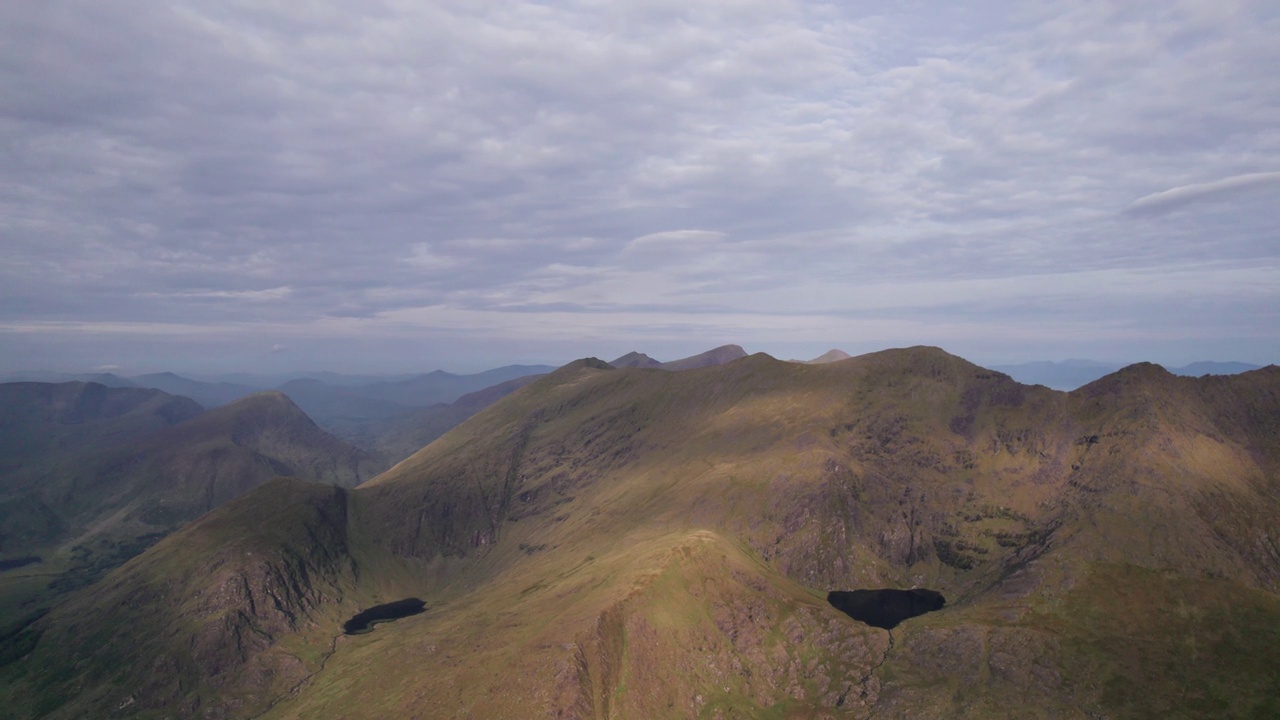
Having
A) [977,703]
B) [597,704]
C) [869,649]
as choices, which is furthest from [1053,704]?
[597,704]

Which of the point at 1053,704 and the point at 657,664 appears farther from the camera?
the point at 657,664

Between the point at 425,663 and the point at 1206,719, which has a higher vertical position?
the point at 1206,719

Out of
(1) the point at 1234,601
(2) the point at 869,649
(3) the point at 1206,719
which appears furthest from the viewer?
(2) the point at 869,649

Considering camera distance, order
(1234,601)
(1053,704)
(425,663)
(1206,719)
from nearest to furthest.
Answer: (1206,719), (1053,704), (1234,601), (425,663)

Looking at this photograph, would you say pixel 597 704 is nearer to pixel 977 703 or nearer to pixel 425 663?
pixel 425 663

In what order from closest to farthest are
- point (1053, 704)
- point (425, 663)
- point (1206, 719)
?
1. point (1206, 719)
2. point (1053, 704)
3. point (425, 663)

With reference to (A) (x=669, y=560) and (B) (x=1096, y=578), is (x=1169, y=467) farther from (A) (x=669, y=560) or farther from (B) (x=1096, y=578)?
(A) (x=669, y=560)

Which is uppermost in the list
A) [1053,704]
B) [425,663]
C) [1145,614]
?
[1145,614]

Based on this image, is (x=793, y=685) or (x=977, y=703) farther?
(x=793, y=685)

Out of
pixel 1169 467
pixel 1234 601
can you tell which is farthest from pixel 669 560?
pixel 1169 467
